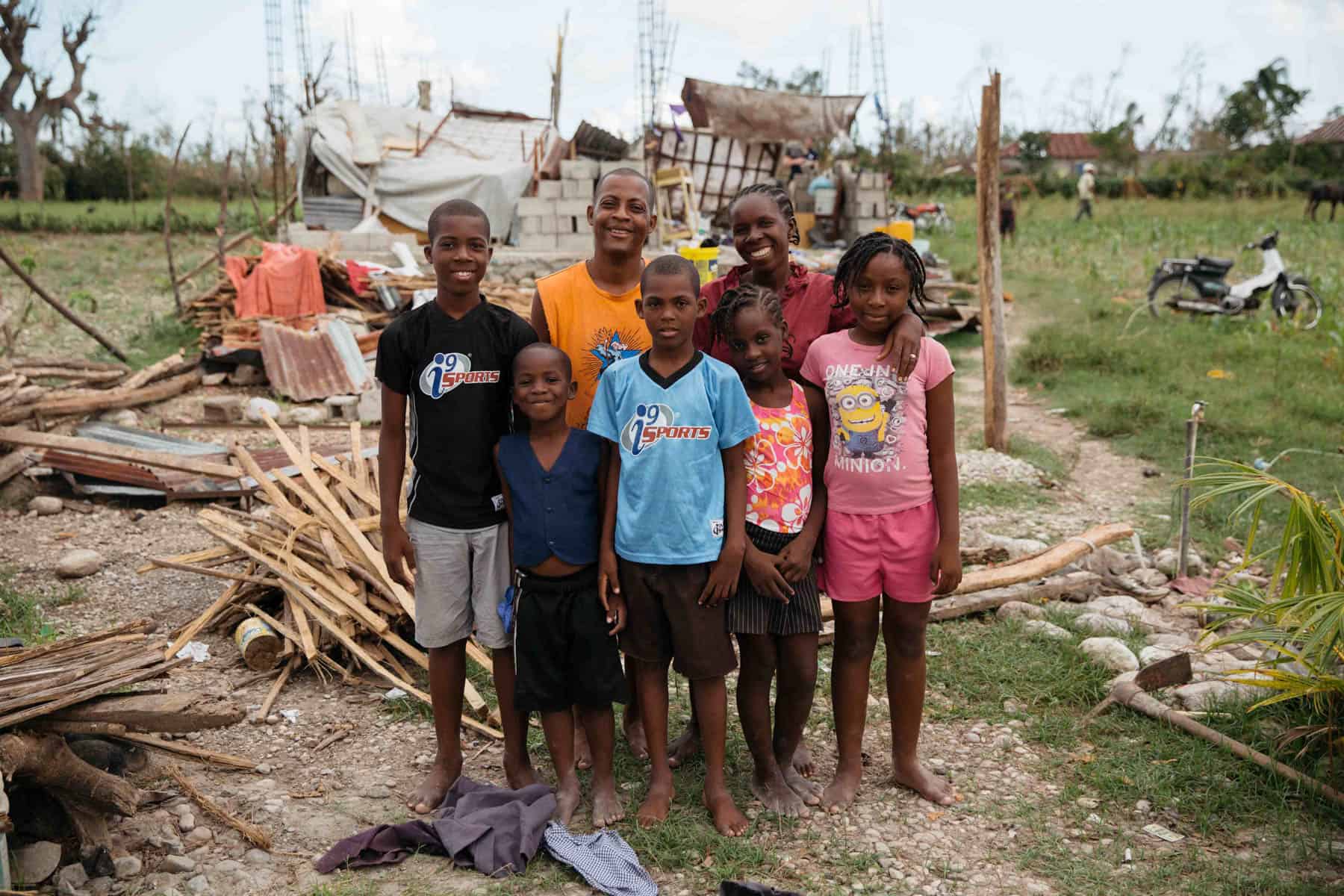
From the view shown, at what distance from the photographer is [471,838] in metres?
2.79

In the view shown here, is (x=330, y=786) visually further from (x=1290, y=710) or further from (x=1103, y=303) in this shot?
(x=1103, y=303)

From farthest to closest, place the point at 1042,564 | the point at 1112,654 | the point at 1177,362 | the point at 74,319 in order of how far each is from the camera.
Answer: the point at 1177,362, the point at 74,319, the point at 1042,564, the point at 1112,654

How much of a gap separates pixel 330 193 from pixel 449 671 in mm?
14322

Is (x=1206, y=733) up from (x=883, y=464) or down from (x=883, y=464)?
down

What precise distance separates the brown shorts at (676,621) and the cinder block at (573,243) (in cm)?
1133

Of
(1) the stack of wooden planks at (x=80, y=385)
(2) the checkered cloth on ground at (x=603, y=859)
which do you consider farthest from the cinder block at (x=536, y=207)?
(2) the checkered cloth on ground at (x=603, y=859)

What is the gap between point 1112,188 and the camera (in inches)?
1270

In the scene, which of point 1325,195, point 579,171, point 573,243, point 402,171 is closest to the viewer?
point 579,171

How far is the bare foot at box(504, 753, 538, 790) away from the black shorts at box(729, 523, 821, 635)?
849 mm

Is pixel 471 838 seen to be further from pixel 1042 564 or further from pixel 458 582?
pixel 1042 564

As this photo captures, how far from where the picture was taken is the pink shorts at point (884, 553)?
9.60ft

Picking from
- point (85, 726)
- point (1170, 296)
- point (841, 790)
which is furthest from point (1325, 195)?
point (85, 726)

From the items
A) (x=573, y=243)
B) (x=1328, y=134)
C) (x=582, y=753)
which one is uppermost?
(x=1328, y=134)

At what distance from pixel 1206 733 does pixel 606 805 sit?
2.06m
